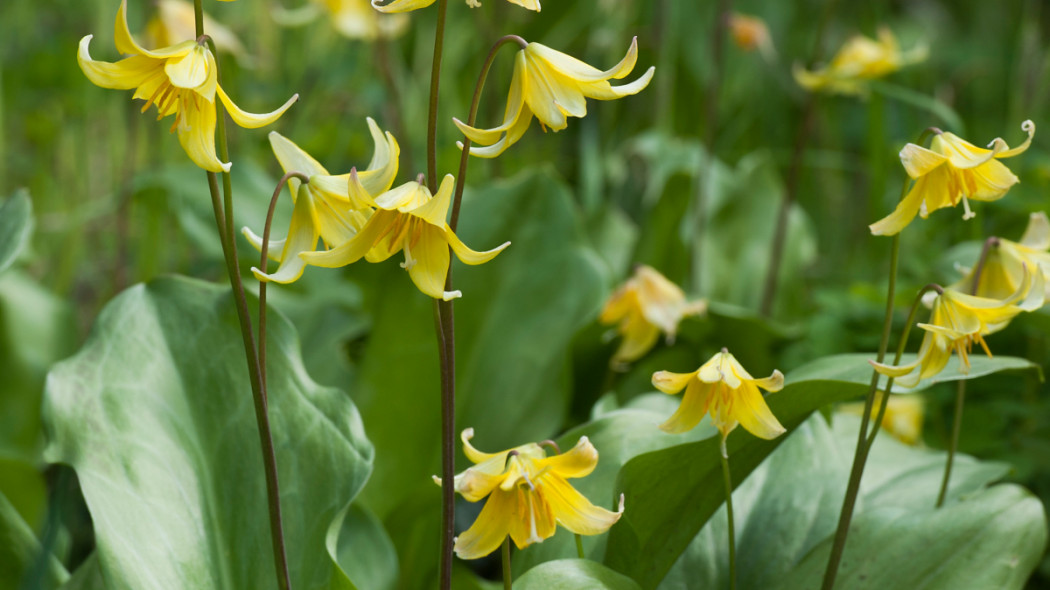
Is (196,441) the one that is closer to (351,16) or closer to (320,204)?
(320,204)

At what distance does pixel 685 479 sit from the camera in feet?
3.34

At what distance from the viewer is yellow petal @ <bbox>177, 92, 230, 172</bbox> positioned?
0.74 metres

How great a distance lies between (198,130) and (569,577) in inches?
22.0

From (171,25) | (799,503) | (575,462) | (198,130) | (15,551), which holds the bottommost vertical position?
(15,551)

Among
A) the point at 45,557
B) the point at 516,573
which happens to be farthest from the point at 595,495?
the point at 45,557

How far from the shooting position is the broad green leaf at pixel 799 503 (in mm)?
1146

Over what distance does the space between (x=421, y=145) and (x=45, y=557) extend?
2.59 m

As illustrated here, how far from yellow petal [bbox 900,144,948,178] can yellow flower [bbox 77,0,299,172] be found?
0.57 m

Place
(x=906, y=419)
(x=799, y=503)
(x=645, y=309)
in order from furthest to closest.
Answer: (x=906, y=419)
(x=645, y=309)
(x=799, y=503)

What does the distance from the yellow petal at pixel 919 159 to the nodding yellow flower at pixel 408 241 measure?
44cm

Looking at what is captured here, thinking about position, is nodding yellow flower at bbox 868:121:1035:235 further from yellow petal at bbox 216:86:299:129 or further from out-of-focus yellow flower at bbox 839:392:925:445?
out-of-focus yellow flower at bbox 839:392:925:445

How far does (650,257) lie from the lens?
2252 mm

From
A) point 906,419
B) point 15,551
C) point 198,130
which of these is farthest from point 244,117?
point 906,419

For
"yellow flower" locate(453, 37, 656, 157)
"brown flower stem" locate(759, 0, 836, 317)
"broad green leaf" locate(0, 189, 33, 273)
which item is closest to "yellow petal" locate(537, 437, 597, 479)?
"yellow flower" locate(453, 37, 656, 157)
